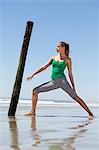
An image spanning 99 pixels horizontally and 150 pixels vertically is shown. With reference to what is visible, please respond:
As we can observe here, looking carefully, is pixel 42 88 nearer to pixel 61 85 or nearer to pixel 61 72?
pixel 61 85

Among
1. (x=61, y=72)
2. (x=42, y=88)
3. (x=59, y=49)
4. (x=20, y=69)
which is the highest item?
(x=59, y=49)

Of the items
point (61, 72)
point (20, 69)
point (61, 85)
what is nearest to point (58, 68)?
point (61, 72)

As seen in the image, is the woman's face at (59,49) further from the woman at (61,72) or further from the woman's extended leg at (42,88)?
the woman's extended leg at (42,88)

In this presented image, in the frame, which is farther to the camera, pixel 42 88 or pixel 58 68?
pixel 42 88

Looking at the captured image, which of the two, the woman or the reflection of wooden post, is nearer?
the woman

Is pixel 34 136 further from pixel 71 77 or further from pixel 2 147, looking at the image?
pixel 71 77

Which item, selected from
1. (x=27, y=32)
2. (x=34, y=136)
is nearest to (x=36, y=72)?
(x=27, y=32)

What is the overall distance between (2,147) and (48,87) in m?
5.67

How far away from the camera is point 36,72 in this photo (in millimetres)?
10211

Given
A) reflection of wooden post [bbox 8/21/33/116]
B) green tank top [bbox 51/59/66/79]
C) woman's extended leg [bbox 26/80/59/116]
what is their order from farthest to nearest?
reflection of wooden post [bbox 8/21/33/116] < woman's extended leg [bbox 26/80/59/116] < green tank top [bbox 51/59/66/79]

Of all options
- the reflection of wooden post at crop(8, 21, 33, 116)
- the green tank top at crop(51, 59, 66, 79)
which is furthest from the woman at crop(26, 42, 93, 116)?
the reflection of wooden post at crop(8, 21, 33, 116)

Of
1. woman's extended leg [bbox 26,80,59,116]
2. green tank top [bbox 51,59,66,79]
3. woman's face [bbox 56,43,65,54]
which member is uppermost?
woman's face [bbox 56,43,65,54]

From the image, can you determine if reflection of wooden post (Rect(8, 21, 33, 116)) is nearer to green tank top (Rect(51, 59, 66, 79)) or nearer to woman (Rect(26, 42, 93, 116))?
woman (Rect(26, 42, 93, 116))

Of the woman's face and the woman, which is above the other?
the woman's face
